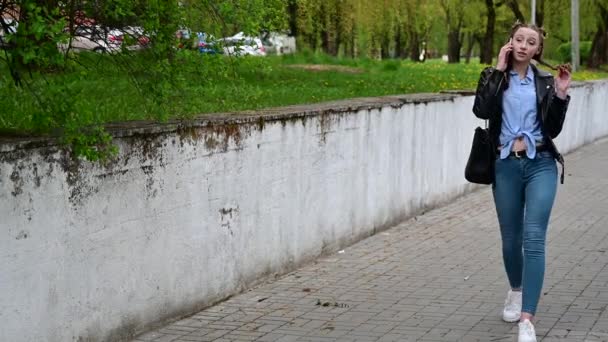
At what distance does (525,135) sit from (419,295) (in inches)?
68.7

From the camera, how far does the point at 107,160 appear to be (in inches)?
250

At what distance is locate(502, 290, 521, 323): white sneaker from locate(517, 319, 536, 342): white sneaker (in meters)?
0.62

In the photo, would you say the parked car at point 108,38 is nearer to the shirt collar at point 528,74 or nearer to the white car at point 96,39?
the white car at point 96,39

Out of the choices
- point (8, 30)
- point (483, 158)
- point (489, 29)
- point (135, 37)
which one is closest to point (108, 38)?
point (135, 37)

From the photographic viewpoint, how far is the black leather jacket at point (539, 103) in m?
6.73

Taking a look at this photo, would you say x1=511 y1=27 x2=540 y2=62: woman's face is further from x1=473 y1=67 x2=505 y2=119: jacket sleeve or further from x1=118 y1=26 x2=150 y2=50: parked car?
x1=118 y1=26 x2=150 y2=50: parked car

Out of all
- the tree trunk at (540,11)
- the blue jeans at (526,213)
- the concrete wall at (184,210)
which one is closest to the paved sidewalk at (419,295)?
the concrete wall at (184,210)

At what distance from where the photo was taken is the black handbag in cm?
693

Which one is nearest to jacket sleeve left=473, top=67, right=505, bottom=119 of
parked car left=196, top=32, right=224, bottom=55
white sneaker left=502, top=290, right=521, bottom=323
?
white sneaker left=502, top=290, right=521, bottom=323

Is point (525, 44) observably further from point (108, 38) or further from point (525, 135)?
point (108, 38)

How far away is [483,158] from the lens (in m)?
6.96

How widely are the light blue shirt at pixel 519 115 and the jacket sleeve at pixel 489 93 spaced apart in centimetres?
8

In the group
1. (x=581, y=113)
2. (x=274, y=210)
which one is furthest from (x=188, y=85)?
(x=581, y=113)

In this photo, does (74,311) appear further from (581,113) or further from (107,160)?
(581,113)
